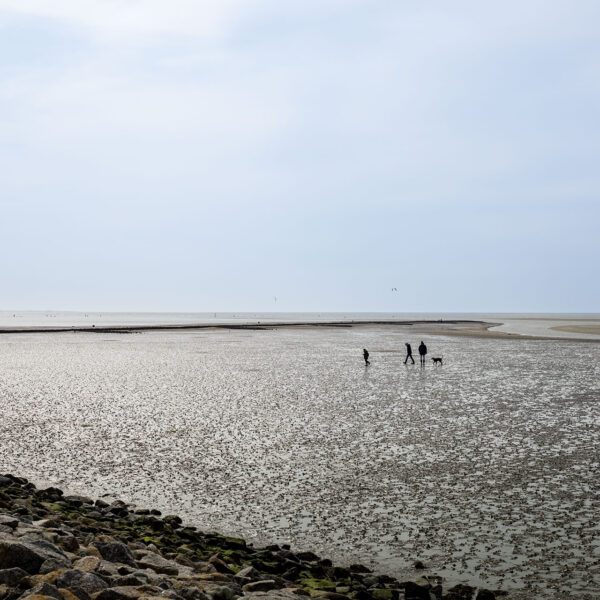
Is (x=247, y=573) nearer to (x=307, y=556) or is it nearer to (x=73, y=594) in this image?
(x=307, y=556)

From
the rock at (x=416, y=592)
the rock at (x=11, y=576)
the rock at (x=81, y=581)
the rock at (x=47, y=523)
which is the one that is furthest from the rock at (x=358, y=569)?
the rock at (x=47, y=523)

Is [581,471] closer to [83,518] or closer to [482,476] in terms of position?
[482,476]

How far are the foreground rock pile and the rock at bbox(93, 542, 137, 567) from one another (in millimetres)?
17

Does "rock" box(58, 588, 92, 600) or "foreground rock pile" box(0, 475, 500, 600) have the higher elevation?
"rock" box(58, 588, 92, 600)

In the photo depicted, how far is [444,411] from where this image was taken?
93.2 ft

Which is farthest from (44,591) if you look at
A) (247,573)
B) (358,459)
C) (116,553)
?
(358,459)

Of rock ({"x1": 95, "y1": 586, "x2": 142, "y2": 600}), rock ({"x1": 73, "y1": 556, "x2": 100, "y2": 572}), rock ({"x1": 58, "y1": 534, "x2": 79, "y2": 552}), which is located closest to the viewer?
rock ({"x1": 95, "y1": 586, "x2": 142, "y2": 600})

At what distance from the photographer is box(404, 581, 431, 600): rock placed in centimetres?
1022

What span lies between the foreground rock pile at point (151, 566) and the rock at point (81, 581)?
1cm

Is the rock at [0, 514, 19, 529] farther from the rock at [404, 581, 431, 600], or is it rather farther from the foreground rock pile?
the rock at [404, 581, 431, 600]

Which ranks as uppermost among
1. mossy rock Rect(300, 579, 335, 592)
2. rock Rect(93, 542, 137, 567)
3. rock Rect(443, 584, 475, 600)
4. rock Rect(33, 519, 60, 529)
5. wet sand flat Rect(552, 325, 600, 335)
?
wet sand flat Rect(552, 325, 600, 335)

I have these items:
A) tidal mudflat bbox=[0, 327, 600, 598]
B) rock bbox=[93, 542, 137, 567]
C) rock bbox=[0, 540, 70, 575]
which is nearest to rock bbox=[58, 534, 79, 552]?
rock bbox=[93, 542, 137, 567]

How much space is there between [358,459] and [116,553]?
1054 centimetres

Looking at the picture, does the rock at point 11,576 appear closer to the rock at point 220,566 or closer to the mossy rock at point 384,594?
the rock at point 220,566
